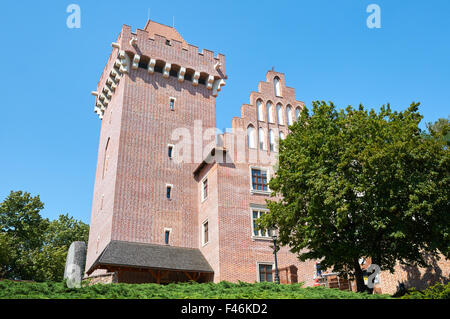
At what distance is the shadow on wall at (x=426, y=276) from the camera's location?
83.1 ft

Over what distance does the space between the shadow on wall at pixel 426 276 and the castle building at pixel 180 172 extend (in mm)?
6024

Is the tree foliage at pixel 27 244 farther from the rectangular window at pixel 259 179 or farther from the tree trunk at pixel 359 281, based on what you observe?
the tree trunk at pixel 359 281

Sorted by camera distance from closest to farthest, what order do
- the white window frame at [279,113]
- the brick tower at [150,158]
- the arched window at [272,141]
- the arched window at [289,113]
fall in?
the brick tower at [150,158] < the arched window at [272,141] < the white window frame at [279,113] < the arched window at [289,113]

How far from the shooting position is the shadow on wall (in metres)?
25.3

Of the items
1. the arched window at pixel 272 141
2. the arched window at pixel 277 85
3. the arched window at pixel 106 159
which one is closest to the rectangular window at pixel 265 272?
the arched window at pixel 272 141

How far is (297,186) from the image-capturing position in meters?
21.3

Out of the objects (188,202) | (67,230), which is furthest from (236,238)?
(67,230)

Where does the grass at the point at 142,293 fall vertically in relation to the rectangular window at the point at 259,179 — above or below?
below

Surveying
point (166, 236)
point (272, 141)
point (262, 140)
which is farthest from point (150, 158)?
point (272, 141)

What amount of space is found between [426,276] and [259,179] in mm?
12247

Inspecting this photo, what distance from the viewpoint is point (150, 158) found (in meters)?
31.8

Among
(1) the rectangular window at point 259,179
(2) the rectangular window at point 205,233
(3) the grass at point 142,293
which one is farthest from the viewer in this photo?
(1) the rectangular window at point 259,179

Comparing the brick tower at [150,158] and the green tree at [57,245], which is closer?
the brick tower at [150,158]

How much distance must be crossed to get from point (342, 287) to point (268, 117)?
525 inches
